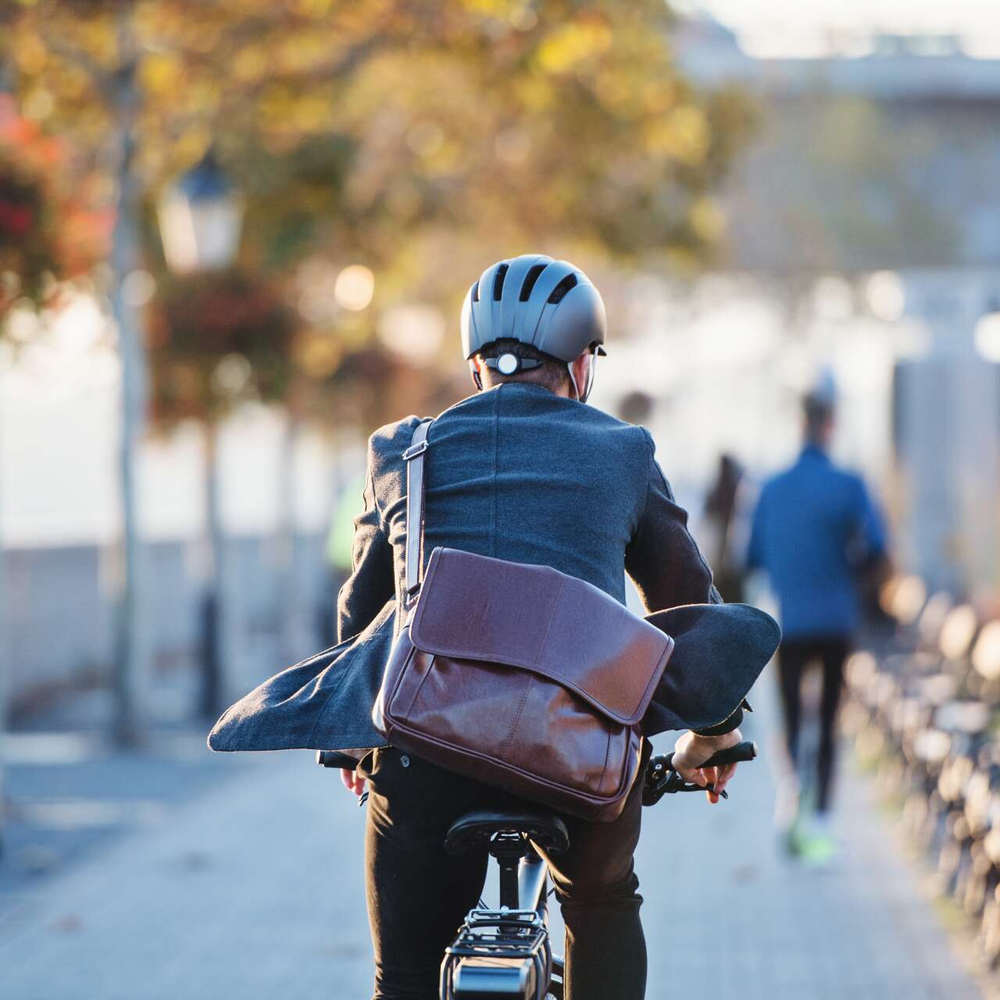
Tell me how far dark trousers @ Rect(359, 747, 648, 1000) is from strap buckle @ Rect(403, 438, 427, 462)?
1.61 feet

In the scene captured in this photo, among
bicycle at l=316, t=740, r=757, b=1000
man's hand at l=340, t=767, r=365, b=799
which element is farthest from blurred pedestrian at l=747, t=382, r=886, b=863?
bicycle at l=316, t=740, r=757, b=1000

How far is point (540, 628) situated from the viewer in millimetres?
3369

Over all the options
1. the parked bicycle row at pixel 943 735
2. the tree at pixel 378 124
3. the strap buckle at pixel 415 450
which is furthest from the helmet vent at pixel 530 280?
the tree at pixel 378 124

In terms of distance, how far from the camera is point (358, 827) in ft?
33.8

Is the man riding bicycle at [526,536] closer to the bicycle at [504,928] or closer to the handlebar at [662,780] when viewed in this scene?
the bicycle at [504,928]

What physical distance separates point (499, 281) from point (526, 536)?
1.75 feet

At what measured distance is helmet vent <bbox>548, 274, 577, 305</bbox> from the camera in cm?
378

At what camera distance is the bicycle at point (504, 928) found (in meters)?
3.27

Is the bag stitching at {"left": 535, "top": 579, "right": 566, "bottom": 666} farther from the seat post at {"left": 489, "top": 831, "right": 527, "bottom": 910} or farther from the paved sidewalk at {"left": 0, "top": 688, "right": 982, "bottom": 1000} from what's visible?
the paved sidewalk at {"left": 0, "top": 688, "right": 982, "bottom": 1000}

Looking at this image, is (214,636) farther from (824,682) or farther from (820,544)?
(820,544)

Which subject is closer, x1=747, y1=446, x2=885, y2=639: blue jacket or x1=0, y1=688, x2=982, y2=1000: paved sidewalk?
x1=0, y1=688, x2=982, y2=1000: paved sidewalk

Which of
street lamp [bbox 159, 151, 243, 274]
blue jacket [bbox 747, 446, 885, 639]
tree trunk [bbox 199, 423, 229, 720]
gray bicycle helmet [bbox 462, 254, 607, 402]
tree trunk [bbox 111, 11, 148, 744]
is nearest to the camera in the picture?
gray bicycle helmet [bbox 462, 254, 607, 402]

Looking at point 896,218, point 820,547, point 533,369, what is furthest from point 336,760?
point 896,218

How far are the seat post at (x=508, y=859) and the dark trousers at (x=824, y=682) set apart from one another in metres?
5.31
